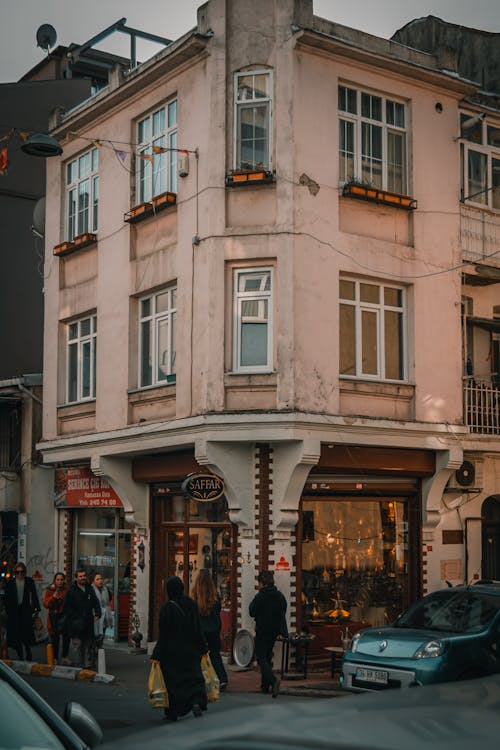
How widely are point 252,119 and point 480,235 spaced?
17.1 feet

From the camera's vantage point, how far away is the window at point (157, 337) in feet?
65.0

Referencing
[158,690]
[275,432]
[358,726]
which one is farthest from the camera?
[275,432]

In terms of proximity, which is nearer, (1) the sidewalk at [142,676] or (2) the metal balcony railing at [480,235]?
(1) the sidewalk at [142,676]

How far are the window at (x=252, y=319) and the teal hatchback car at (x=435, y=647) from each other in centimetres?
557

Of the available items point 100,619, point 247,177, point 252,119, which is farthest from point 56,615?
point 252,119

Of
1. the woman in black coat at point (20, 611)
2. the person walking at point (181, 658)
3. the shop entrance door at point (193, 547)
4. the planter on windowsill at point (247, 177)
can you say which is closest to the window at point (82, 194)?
the planter on windowsill at point (247, 177)

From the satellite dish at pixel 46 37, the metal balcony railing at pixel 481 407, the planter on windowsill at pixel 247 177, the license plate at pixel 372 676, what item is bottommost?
the license plate at pixel 372 676

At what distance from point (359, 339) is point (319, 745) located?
1683cm

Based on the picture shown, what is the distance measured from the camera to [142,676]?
18.2 m

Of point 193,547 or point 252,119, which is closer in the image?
point 252,119

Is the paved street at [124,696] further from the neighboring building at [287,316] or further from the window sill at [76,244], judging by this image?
the window sill at [76,244]

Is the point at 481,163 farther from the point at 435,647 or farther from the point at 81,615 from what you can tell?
the point at 81,615

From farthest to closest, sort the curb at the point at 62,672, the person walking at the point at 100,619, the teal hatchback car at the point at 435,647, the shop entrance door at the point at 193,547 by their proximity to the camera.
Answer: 1. the shop entrance door at the point at 193,547
2. the person walking at the point at 100,619
3. the curb at the point at 62,672
4. the teal hatchback car at the point at 435,647

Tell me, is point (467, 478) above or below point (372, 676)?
above
